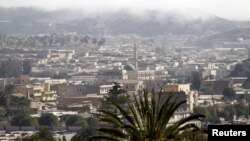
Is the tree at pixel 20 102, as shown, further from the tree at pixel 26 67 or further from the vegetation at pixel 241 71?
the tree at pixel 26 67

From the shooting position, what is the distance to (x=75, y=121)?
245ft

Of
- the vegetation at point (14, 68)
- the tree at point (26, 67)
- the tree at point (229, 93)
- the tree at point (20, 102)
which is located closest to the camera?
the tree at point (20, 102)

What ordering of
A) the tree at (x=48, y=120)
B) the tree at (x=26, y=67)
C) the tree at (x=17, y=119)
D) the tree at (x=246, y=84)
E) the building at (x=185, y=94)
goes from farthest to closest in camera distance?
the tree at (x=26, y=67), the tree at (x=246, y=84), the building at (x=185, y=94), the tree at (x=17, y=119), the tree at (x=48, y=120)

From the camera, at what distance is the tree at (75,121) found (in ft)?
235

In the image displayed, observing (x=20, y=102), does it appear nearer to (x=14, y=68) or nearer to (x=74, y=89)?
(x=74, y=89)

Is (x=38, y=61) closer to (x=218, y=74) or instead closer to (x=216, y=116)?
(x=218, y=74)

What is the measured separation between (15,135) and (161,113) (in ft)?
176

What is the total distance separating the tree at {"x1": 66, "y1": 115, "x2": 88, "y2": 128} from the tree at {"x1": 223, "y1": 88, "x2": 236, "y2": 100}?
25201 mm

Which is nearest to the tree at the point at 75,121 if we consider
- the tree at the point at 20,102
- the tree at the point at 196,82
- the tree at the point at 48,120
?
the tree at the point at 48,120

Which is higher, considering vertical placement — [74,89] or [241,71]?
[241,71]

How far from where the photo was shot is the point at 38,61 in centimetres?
16788

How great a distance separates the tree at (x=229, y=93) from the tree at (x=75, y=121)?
992 inches

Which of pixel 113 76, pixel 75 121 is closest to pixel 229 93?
pixel 75 121

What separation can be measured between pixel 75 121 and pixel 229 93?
29886 mm
